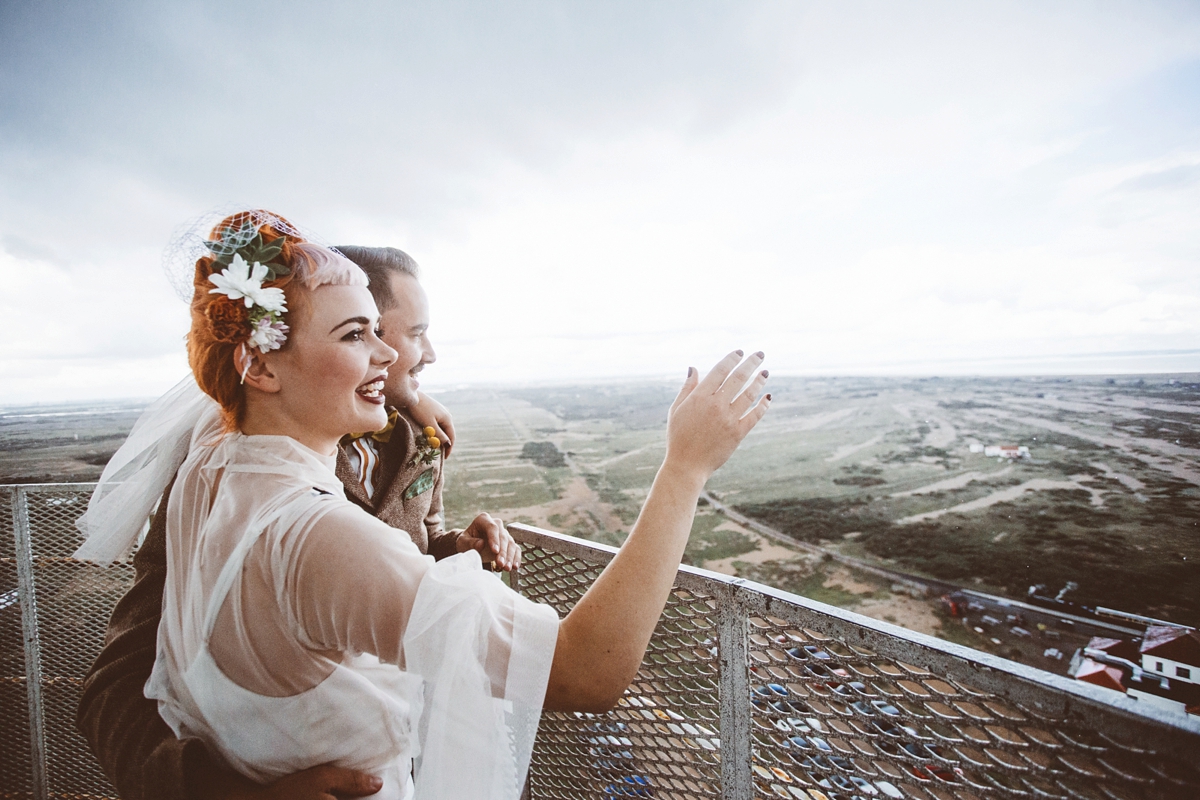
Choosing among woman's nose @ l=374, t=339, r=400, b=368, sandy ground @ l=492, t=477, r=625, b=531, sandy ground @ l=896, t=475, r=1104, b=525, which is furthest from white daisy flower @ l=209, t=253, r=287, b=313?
sandy ground @ l=896, t=475, r=1104, b=525

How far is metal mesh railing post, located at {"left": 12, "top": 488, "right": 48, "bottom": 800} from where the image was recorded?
2.65 meters

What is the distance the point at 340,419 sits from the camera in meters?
1.21

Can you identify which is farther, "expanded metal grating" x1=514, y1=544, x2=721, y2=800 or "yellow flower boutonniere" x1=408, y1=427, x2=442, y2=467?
"yellow flower boutonniere" x1=408, y1=427, x2=442, y2=467

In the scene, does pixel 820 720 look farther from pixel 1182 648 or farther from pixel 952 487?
pixel 952 487

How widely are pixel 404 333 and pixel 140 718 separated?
50.8 inches

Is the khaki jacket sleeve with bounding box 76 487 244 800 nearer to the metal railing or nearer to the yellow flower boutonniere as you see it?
the yellow flower boutonniere

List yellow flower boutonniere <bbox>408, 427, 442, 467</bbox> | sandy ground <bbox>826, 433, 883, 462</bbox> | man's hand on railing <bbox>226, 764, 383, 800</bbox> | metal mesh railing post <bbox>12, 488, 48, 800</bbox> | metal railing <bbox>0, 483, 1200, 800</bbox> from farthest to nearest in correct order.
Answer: sandy ground <bbox>826, 433, 883, 462</bbox>
metal mesh railing post <bbox>12, 488, 48, 800</bbox>
yellow flower boutonniere <bbox>408, 427, 442, 467</bbox>
man's hand on railing <bbox>226, 764, 383, 800</bbox>
metal railing <bbox>0, 483, 1200, 800</bbox>

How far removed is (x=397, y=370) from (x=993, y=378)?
11471cm

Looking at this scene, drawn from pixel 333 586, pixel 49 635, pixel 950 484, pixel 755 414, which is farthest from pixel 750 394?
pixel 950 484

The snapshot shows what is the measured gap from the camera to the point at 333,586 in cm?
80

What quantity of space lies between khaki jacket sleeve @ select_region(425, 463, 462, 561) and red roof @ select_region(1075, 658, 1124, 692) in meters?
20.8

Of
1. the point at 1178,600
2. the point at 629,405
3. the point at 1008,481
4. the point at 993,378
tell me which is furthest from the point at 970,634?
the point at 629,405

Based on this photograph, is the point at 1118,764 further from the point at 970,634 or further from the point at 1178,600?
the point at 1178,600

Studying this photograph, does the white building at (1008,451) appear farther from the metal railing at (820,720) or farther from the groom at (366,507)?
the groom at (366,507)
